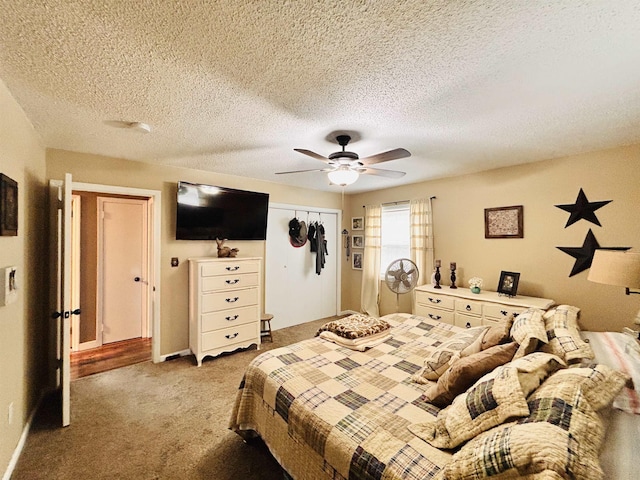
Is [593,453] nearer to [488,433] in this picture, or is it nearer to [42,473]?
[488,433]

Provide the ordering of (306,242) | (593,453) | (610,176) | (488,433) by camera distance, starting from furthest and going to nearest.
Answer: (306,242) < (610,176) < (488,433) < (593,453)

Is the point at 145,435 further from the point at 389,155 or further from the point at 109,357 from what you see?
the point at 389,155

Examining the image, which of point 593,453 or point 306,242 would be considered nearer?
point 593,453

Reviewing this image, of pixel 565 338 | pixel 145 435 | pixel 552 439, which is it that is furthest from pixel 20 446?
pixel 565 338

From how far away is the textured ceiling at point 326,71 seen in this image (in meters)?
1.10

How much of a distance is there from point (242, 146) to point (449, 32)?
1.94 meters

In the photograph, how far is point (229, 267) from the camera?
3412 mm

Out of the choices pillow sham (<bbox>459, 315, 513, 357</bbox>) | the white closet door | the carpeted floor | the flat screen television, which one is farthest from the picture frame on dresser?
the flat screen television

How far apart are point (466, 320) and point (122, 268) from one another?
4584mm

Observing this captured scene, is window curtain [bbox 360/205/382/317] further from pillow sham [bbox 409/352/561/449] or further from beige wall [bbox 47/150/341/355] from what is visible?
pillow sham [bbox 409/352/561/449]

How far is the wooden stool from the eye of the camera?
12.8 feet

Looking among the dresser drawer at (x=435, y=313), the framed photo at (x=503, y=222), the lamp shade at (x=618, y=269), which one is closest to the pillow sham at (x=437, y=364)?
the lamp shade at (x=618, y=269)

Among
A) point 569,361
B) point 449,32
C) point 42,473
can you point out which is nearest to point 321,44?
point 449,32

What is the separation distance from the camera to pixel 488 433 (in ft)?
3.23
